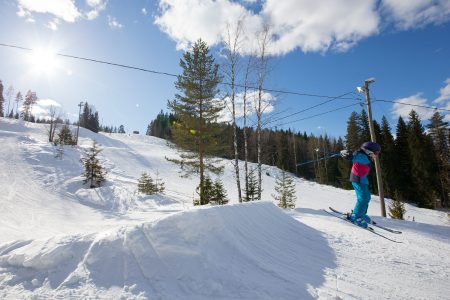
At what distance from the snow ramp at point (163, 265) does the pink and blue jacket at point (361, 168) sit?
10.0ft

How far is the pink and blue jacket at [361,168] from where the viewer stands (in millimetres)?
6852

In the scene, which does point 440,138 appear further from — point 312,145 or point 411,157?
point 312,145

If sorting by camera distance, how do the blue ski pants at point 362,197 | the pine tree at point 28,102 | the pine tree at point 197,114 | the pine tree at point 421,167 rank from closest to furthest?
the blue ski pants at point 362,197 < the pine tree at point 197,114 < the pine tree at point 421,167 < the pine tree at point 28,102

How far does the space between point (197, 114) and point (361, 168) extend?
45.2ft

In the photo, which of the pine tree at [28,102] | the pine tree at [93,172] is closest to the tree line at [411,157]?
the pine tree at [93,172]

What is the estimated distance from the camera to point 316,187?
128 ft

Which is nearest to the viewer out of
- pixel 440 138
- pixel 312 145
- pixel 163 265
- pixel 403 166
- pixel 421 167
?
pixel 163 265

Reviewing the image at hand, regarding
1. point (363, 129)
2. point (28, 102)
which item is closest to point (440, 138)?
point (363, 129)

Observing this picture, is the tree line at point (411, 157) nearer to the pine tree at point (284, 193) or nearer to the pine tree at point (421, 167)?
the pine tree at point (421, 167)

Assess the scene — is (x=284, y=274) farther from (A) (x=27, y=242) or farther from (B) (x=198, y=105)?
(B) (x=198, y=105)

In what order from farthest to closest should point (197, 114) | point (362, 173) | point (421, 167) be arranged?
point (421, 167)
point (197, 114)
point (362, 173)

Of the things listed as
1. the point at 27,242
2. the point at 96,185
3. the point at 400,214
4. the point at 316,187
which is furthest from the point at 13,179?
the point at 316,187

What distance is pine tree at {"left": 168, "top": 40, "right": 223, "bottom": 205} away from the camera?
18.7m

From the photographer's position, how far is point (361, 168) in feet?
22.6
